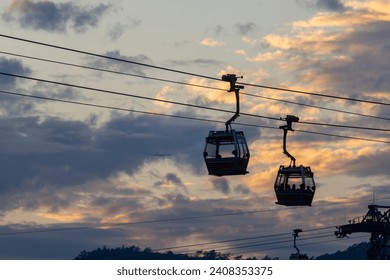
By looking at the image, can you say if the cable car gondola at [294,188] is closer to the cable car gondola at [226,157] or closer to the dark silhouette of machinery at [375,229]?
the cable car gondola at [226,157]

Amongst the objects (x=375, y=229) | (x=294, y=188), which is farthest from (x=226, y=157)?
(x=375, y=229)

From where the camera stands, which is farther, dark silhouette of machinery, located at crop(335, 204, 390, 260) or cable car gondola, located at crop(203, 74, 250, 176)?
dark silhouette of machinery, located at crop(335, 204, 390, 260)

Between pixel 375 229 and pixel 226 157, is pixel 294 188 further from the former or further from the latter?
pixel 375 229

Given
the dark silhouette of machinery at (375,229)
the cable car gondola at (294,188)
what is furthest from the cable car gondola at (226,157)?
the dark silhouette of machinery at (375,229)

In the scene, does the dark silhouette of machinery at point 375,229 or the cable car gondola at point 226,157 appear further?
the dark silhouette of machinery at point 375,229

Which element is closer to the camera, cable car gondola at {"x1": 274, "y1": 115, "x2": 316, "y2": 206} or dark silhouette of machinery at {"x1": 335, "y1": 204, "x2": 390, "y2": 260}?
cable car gondola at {"x1": 274, "y1": 115, "x2": 316, "y2": 206}

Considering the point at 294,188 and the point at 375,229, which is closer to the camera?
the point at 294,188

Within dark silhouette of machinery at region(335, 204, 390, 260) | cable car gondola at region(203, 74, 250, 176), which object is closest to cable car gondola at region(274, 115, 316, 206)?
cable car gondola at region(203, 74, 250, 176)

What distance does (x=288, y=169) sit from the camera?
221 feet

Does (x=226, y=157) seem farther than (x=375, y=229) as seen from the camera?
No

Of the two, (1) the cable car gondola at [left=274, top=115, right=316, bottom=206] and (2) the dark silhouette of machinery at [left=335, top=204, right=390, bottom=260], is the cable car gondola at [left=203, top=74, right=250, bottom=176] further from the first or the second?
(2) the dark silhouette of machinery at [left=335, top=204, right=390, bottom=260]
